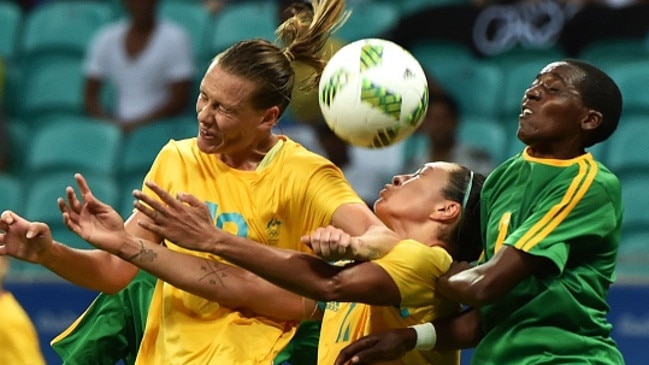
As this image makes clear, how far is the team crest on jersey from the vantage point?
4.15m

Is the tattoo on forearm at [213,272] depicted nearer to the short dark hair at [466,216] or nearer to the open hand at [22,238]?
the open hand at [22,238]

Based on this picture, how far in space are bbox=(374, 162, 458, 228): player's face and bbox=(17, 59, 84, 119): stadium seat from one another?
555cm

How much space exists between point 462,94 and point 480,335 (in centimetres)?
470

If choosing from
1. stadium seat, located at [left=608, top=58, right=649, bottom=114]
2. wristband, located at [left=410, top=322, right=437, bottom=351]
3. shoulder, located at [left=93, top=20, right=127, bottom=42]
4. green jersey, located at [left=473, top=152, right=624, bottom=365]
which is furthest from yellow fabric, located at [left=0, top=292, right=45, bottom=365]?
stadium seat, located at [left=608, top=58, right=649, bottom=114]

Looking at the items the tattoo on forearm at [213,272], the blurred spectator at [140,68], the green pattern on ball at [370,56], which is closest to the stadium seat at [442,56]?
the blurred spectator at [140,68]

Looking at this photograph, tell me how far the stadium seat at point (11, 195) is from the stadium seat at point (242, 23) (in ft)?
5.34

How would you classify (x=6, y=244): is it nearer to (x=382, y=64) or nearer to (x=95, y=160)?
(x=382, y=64)

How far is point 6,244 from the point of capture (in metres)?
3.92

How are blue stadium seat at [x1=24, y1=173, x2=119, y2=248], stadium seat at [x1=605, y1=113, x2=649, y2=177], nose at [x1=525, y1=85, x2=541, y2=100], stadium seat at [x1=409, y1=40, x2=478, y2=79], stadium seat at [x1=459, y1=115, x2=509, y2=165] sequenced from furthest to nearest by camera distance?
1. stadium seat at [x1=409, y1=40, x2=478, y2=79]
2. blue stadium seat at [x1=24, y1=173, x2=119, y2=248]
3. stadium seat at [x1=459, y1=115, x2=509, y2=165]
4. stadium seat at [x1=605, y1=113, x2=649, y2=177]
5. nose at [x1=525, y1=85, x2=541, y2=100]

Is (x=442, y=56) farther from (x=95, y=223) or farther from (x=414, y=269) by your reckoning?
(x=95, y=223)

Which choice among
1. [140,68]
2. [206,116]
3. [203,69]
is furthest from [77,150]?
[206,116]

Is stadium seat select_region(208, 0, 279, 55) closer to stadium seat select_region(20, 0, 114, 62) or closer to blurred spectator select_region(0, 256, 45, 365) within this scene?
stadium seat select_region(20, 0, 114, 62)

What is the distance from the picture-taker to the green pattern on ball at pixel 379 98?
4.04 m

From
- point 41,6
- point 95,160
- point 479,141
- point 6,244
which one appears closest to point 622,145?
point 479,141
